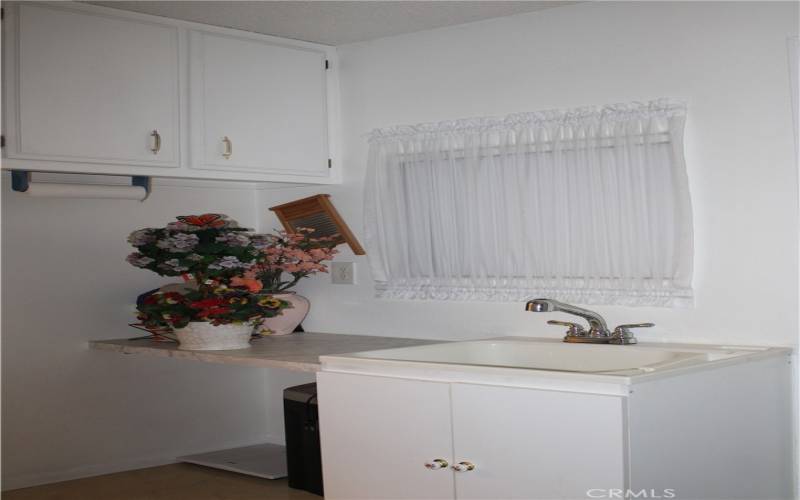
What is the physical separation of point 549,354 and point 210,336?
1.19 meters

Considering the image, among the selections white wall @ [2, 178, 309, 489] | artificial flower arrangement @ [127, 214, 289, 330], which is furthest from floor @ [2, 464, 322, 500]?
artificial flower arrangement @ [127, 214, 289, 330]

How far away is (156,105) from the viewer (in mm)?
3338

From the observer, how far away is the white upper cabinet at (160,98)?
3.05 metres

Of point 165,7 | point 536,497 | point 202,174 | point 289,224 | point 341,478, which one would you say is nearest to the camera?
point 536,497

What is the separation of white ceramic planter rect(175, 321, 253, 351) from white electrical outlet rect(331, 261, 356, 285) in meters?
0.62

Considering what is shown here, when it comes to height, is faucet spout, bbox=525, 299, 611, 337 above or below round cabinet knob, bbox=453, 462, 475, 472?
above

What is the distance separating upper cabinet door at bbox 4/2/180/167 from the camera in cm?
303

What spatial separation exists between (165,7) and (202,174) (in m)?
0.60

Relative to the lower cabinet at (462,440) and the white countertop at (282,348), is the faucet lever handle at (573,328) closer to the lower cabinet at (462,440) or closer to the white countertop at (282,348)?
the white countertop at (282,348)

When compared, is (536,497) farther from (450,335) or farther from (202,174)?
(202,174)

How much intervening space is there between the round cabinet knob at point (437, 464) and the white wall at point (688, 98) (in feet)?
3.05

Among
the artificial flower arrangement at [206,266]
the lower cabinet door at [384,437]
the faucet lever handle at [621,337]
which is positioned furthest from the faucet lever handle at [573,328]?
the artificial flower arrangement at [206,266]

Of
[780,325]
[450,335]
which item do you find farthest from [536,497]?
[450,335]

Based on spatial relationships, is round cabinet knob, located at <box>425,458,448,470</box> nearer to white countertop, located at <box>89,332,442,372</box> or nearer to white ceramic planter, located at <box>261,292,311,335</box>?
white countertop, located at <box>89,332,442,372</box>
